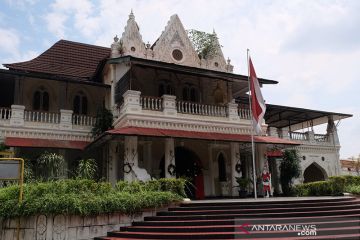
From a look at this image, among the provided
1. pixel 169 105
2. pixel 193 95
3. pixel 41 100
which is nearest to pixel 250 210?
pixel 169 105

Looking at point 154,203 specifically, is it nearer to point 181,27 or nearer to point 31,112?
point 31,112

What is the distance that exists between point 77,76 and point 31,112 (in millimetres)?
3959

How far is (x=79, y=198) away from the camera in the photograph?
10672mm

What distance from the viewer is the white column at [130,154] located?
1536cm

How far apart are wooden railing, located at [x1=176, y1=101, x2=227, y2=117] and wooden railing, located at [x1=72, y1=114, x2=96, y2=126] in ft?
15.5

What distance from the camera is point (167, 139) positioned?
16453mm

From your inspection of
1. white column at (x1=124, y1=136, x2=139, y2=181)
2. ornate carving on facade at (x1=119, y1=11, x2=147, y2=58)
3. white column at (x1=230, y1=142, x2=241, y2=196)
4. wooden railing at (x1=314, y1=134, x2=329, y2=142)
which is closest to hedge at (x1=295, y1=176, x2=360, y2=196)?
white column at (x1=230, y1=142, x2=241, y2=196)

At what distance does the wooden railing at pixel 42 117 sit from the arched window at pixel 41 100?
1704 millimetres

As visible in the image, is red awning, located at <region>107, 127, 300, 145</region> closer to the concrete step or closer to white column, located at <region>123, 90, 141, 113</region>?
white column, located at <region>123, 90, 141, 113</region>

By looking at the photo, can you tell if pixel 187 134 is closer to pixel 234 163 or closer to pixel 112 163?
pixel 234 163

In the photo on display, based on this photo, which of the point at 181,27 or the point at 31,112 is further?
the point at 181,27

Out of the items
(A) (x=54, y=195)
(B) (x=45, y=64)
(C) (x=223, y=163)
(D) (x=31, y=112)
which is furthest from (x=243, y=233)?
(B) (x=45, y=64)

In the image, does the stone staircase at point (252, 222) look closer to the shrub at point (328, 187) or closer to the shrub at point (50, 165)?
the shrub at point (328, 187)

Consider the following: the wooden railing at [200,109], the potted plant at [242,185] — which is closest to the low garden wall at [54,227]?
the wooden railing at [200,109]
